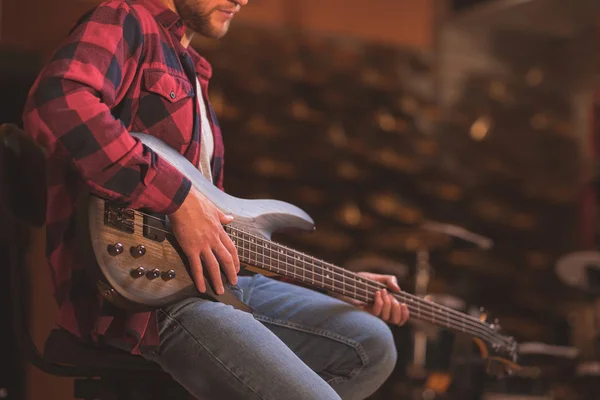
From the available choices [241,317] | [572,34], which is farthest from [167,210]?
[572,34]

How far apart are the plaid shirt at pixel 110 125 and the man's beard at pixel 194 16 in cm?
2

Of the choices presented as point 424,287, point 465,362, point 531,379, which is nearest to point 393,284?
point 465,362

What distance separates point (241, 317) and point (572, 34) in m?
4.91

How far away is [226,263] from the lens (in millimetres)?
1349

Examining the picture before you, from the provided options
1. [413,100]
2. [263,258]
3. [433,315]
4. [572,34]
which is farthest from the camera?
[572,34]

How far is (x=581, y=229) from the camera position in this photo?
523cm

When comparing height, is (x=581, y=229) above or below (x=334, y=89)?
below

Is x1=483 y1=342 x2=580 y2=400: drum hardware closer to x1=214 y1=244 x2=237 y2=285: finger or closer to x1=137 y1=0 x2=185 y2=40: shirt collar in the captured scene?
x1=214 y1=244 x2=237 y2=285: finger

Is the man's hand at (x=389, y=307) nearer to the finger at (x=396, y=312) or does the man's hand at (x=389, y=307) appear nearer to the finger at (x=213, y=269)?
the finger at (x=396, y=312)

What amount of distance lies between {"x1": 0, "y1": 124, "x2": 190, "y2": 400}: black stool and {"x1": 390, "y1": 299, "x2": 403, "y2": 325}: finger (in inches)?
21.5

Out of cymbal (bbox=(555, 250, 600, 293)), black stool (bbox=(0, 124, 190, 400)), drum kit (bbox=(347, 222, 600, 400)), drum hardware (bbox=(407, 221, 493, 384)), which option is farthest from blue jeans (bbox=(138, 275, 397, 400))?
cymbal (bbox=(555, 250, 600, 293))

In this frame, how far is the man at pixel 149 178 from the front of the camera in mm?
1232

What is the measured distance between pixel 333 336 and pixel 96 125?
68cm

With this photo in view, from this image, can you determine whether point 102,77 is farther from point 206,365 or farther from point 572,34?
point 572,34
